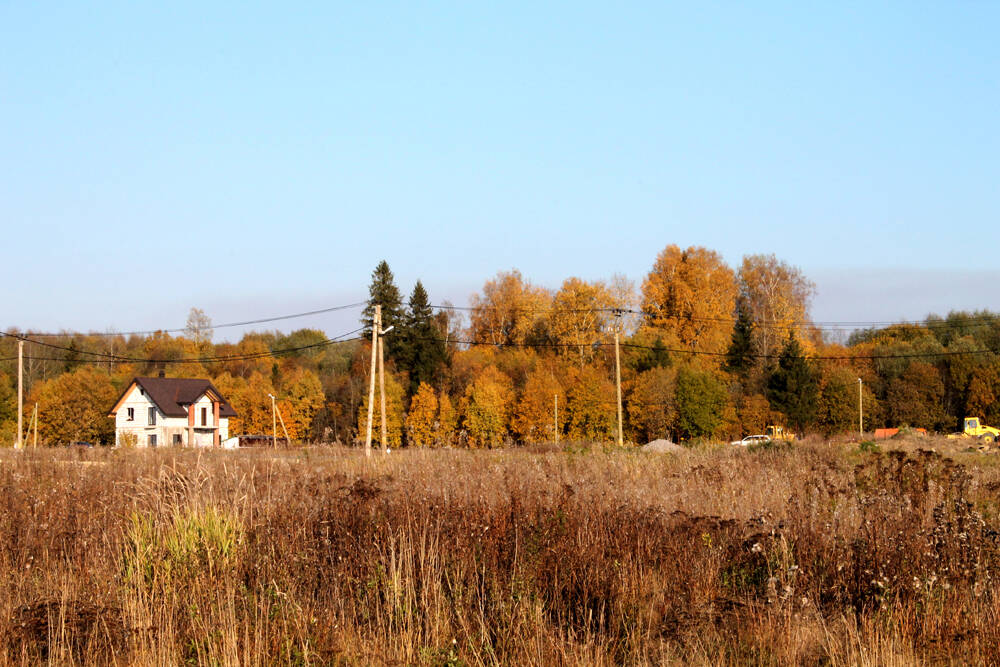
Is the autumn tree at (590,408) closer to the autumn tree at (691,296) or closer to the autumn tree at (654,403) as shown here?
the autumn tree at (654,403)

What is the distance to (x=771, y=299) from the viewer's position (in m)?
74.9

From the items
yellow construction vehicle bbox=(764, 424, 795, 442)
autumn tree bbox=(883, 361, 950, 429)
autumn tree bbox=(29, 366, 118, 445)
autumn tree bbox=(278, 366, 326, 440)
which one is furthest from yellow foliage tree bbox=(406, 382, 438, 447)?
autumn tree bbox=(883, 361, 950, 429)

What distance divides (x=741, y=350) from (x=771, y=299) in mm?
9480

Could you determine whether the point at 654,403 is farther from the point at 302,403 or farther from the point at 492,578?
the point at 492,578

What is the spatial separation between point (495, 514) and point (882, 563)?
3221mm

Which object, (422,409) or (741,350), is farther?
(741,350)

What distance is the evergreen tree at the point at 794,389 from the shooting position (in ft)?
198

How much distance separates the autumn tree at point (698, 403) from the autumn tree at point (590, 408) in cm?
481

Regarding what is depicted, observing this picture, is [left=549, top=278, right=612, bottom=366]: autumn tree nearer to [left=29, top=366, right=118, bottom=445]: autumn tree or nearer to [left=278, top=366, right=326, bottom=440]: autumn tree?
[left=278, top=366, right=326, bottom=440]: autumn tree

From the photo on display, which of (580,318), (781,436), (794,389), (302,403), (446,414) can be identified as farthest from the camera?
(580,318)

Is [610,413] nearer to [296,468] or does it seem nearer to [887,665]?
[296,468]

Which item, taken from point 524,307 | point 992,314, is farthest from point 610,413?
point 992,314

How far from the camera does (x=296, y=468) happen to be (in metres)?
13.2

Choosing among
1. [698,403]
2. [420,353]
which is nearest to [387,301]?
[420,353]
